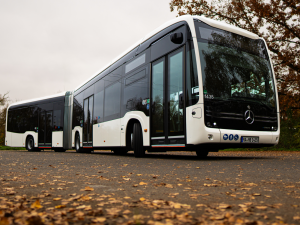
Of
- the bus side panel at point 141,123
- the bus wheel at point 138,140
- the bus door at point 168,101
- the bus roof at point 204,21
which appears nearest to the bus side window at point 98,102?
the bus side panel at point 141,123

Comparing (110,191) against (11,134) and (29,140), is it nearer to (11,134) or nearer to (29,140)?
(29,140)

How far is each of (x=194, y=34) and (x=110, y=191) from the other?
5194 mm

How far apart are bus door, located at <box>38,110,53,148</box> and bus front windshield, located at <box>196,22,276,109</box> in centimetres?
1342

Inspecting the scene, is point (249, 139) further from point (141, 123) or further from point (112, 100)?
point (112, 100)

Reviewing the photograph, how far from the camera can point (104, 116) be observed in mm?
12672

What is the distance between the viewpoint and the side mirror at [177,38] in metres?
7.90

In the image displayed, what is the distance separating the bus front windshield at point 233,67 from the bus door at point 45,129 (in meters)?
13.4

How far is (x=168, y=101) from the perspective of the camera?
27.5 feet

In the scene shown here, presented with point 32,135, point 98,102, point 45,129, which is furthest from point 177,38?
point 32,135

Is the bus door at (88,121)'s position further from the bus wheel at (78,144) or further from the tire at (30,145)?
the tire at (30,145)

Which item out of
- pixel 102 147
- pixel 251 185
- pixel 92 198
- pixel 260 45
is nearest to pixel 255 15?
pixel 260 45

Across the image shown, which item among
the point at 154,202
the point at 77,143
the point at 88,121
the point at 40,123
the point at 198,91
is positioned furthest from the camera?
the point at 40,123

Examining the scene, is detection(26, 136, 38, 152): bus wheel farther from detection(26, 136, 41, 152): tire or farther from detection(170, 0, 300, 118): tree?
Answer: detection(170, 0, 300, 118): tree

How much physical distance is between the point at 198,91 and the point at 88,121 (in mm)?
8403
